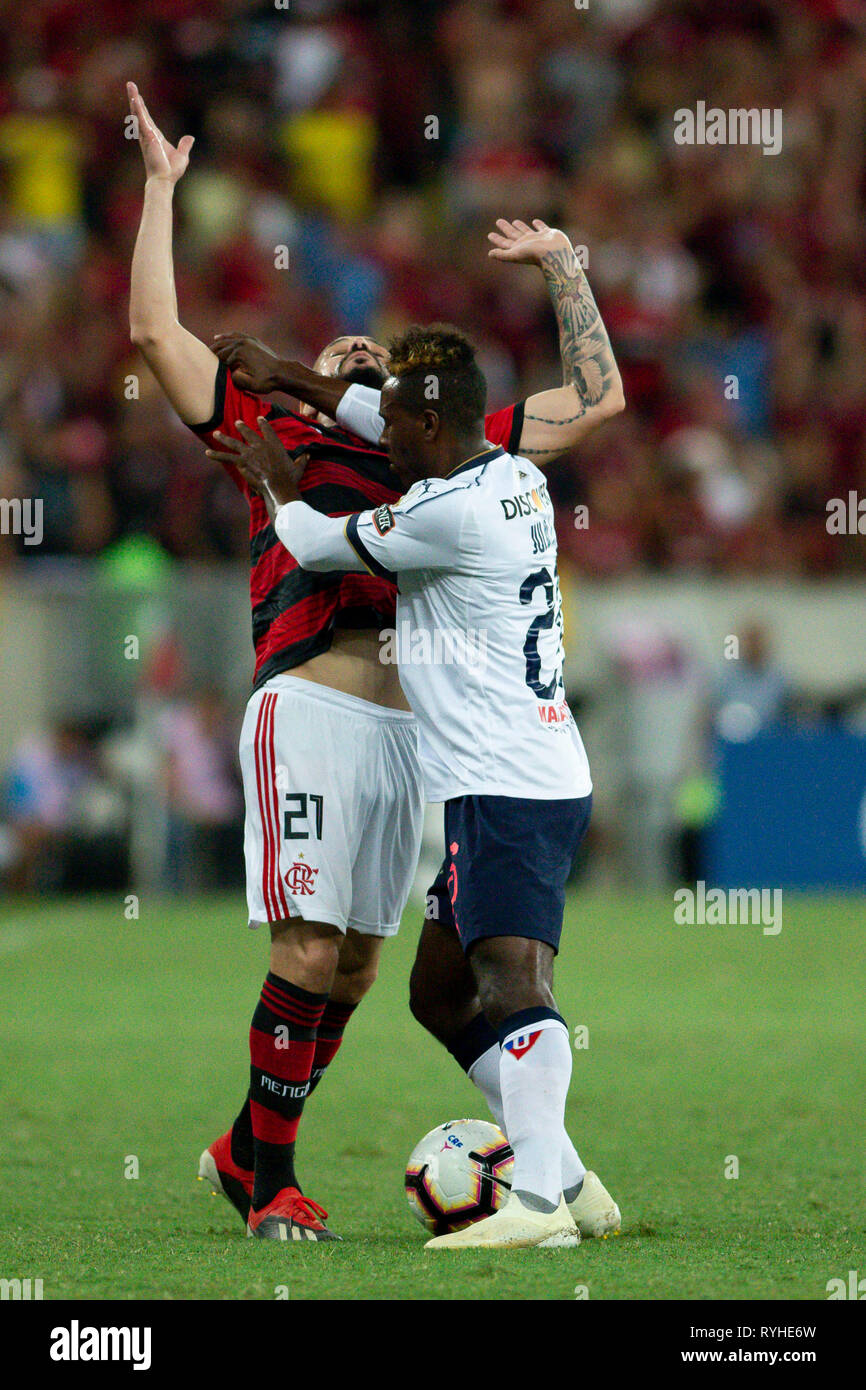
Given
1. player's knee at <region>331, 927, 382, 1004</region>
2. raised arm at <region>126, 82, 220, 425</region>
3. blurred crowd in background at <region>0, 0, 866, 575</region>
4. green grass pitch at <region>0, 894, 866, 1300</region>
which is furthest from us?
blurred crowd in background at <region>0, 0, 866, 575</region>

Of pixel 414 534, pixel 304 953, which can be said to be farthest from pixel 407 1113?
pixel 414 534

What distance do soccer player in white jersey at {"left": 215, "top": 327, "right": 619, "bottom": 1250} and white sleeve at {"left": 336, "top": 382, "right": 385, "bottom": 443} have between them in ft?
0.54

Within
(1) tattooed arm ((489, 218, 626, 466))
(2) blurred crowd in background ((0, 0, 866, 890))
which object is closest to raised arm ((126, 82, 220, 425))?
(1) tattooed arm ((489, 218, 626, 466))

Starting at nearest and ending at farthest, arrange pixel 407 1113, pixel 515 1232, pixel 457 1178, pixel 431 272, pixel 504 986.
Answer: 1. pixel 515 1232
2. pixel 504 986
3. pixel 457 1178
4. pixel 407 1113
5. pixel 431 272

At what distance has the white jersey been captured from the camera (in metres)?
4.63

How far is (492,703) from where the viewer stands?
4.69m

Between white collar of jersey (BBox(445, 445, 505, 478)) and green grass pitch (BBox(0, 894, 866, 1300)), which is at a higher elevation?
white collar of jersey (BBox(445, 445, 505, 478))

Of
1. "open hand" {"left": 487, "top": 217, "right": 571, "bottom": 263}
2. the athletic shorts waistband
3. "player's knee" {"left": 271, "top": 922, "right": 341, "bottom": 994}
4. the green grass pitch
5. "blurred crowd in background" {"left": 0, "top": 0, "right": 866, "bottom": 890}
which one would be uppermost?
"blurred crowd in background" {"left": 0, "top": 0, "right": 866, "bottom": 890}

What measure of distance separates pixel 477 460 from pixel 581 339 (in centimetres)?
59

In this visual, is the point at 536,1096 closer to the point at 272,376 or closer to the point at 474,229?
the point at 272,376

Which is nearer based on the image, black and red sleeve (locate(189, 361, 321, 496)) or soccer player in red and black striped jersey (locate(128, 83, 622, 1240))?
soccer player in red and black striped jersey (locate(128, 83, 622, 1240))

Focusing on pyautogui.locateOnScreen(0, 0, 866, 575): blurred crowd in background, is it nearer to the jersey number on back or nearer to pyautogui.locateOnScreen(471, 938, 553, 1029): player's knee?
the jersey number on back

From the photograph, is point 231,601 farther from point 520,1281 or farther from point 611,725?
point 520,1281

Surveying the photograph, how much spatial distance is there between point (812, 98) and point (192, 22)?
5.62 m
